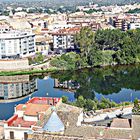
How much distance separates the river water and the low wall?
1.41 m

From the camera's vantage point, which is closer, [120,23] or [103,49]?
[103,49]

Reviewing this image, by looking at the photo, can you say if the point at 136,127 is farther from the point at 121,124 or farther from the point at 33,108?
the point at 33,108

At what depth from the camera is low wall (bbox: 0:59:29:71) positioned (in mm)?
23516

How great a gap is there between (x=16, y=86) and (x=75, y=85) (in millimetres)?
2864

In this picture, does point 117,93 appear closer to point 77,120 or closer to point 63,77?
point 63,77

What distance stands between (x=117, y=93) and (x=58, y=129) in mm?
9950

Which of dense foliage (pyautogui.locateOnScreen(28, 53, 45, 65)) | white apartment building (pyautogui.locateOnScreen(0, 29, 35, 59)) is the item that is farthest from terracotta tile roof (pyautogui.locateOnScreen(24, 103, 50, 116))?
white apartment building (pyautogui.locateOnScreen(0, 29, 35, 59))

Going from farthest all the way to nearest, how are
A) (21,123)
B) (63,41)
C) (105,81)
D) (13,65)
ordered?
(63,41) < (13,65) < (105,81) < (21,123)


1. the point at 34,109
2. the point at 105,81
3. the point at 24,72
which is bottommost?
the point at 24,72

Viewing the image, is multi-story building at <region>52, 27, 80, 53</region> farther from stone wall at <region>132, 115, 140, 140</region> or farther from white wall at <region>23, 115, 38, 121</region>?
stone wall at <region>132, 115, 140, 140</region>

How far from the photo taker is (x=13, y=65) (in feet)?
77.4

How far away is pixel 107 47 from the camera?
28281 mm

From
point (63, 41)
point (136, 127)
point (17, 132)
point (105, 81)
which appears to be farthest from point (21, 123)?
point (63, 41)

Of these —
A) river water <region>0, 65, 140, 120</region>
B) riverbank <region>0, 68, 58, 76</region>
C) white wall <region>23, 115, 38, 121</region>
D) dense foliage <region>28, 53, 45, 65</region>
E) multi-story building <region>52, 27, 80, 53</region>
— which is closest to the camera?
white wall <region>23, 115, 38, 121</region>
